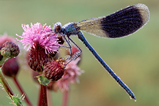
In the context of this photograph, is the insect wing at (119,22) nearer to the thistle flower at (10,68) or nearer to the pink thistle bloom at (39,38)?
the pink thistle bloom at (39,38)

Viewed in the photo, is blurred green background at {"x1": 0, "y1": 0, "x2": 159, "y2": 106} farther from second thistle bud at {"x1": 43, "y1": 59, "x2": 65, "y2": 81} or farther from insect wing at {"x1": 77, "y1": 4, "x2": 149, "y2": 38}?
second thistle bud at {"x1": 43, "y1": 59, "x2": 65, "y2": 81}

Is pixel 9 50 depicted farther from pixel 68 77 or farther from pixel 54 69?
pixel 68 77

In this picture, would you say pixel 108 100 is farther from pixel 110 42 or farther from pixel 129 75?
pixel 110 42

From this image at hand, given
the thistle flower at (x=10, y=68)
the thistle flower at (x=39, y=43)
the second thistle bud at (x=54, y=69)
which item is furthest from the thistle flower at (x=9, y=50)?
the thistle flower at (x=10, y=68)

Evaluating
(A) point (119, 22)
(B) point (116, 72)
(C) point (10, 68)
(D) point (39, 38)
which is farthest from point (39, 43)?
(B) point (116, 72)

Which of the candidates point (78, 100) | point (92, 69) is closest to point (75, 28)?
point (78, 100)

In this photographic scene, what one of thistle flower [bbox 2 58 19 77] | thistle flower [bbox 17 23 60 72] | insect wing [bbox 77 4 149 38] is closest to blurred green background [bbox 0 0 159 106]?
thistle flower [bbox 2 58 19 77]
